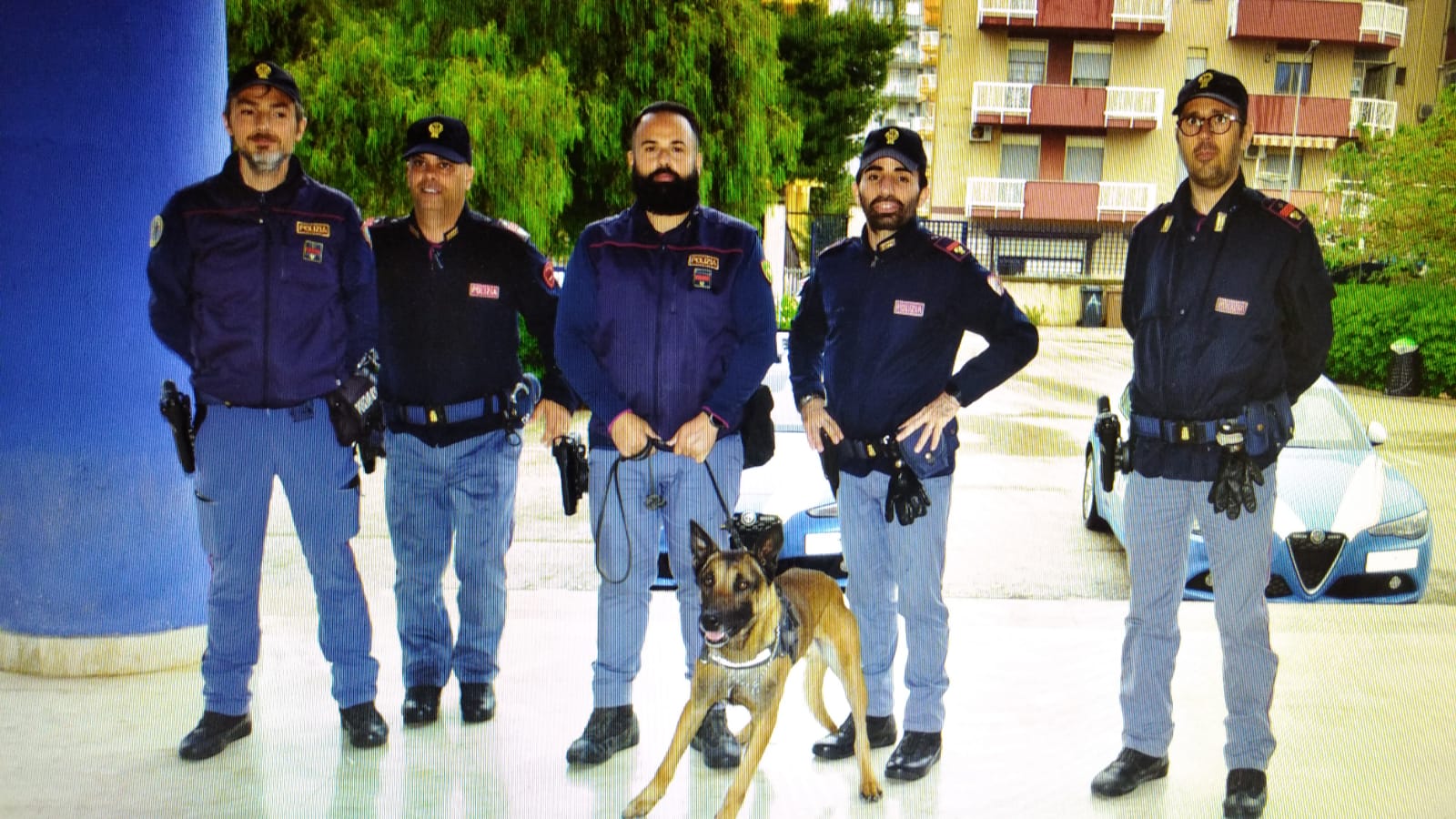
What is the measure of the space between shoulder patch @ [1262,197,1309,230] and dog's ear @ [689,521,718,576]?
5.10 feet

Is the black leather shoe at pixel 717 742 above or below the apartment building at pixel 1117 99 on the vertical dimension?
below

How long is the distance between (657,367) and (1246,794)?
177 centimetres

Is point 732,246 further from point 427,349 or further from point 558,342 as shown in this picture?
point 427,349

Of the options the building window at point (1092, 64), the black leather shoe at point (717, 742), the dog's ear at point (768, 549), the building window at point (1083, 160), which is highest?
the building window at point (1092, 64)

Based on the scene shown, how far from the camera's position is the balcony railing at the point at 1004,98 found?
1664 cm

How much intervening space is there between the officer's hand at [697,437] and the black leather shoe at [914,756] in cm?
82

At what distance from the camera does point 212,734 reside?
2.87 m

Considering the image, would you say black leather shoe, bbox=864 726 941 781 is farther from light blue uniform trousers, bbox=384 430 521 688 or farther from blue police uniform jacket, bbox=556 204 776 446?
light blue uniform trousers, bbox=384 430 521 688

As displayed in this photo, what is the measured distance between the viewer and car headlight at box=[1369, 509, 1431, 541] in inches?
184

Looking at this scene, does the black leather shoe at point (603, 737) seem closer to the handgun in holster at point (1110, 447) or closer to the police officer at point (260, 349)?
the police officer at point (260, 349)

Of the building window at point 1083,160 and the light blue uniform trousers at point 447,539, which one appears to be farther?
the building window at point 1083,160

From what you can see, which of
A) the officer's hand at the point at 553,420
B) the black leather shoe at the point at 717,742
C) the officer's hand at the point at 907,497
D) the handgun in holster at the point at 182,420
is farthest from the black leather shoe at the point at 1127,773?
the handgun in holster at the point at 182,420

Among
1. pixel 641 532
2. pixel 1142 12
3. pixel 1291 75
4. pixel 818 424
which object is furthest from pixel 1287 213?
pixel 1142 12

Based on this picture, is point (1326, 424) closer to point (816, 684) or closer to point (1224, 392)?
point (1224, 392)
